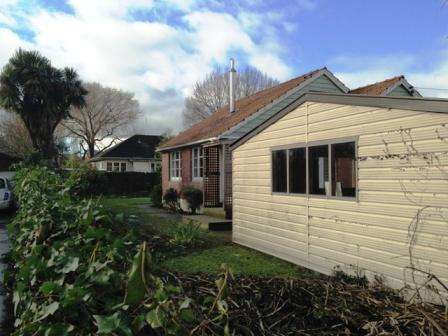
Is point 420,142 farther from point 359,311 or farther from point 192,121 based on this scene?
point 192,121

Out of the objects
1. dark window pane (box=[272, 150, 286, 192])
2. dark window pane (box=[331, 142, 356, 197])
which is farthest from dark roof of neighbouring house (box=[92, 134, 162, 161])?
dark window pane (box=[331, 142, 356, 197])

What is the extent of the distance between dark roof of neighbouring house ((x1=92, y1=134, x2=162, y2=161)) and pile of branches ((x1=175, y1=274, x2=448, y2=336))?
48.9m

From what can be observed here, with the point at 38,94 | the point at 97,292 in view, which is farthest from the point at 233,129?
the point at 38,94

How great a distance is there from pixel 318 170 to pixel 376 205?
1703 mm

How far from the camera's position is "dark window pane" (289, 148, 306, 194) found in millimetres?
9688

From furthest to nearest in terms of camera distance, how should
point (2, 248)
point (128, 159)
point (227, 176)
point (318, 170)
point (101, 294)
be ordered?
point (128, 159)
point (227, 176)
point (2, 248)
point (318, 170)
point (101, 294)

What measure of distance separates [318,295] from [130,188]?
3666 centimetres

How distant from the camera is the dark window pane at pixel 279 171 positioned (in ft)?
34.3

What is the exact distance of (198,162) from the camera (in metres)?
21.2

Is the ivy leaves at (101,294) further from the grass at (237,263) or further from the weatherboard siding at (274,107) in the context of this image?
the weatherboard siding at (274,107)

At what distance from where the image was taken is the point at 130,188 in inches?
1507

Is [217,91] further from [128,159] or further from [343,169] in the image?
[343,169]

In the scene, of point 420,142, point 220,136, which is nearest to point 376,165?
point 420,142

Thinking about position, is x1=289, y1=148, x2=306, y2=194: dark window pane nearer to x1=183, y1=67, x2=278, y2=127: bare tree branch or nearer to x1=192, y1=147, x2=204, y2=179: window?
x1=192, y1=147, x2=204, y2=179: window
